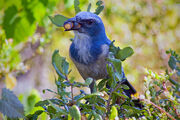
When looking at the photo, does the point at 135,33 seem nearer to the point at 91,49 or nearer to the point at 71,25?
the point at 91,49

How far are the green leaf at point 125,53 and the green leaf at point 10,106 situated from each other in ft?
1.32

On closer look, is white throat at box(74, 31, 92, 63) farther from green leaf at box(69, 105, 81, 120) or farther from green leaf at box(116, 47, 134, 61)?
green leaf at box(69, 105, 81, 120)

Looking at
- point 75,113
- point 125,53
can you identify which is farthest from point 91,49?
point 75,113

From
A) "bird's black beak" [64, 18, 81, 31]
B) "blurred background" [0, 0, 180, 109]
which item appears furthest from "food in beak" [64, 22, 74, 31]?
"blurred background" [0, 0, 180, 109]

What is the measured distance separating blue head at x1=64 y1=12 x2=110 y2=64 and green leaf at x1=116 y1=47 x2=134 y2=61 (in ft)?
1.70

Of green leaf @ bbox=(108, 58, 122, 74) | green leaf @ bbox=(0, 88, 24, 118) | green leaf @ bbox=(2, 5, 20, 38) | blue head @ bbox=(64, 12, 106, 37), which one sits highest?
green leaf @ bbox=(2, 5, 20, 38)

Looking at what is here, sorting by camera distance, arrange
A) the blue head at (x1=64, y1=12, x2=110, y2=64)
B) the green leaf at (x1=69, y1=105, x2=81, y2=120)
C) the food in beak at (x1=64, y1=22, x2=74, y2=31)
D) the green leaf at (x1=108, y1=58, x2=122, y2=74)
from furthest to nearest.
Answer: the blue head at (x1=64, y1=12, x2=110, y2=64) < the food in beak at (x1=64, y1=22, x2=74, y2=31) < the green leaf at (x1=108, y1=58, x2=122, y2=74) < the green leaf at (x1=69, y1=105, x2=81, y2=120)

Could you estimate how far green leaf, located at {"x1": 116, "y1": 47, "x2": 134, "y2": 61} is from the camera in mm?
945

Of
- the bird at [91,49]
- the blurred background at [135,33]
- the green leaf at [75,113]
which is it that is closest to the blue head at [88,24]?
the bird at [91,49]

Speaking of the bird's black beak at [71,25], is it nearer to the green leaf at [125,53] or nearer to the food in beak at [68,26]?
the food in beak at [68,26]

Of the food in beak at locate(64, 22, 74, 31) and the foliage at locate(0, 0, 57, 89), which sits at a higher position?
the foliage at locate(0, 0, 57, 89)

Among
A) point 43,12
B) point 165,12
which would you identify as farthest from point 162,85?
point 165,12

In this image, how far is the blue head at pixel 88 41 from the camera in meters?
1.49

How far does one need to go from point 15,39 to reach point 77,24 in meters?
1.13
